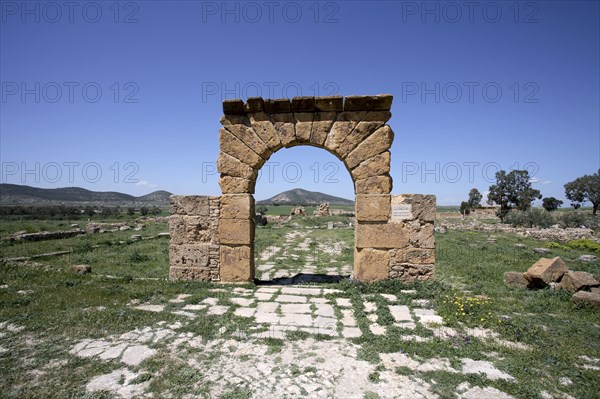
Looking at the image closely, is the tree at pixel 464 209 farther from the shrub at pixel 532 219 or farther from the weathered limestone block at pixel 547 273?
the weathered limestone block at pixel 547 273

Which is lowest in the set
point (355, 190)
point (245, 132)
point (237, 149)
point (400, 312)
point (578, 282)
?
point (400, 312)

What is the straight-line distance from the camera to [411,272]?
287 inches

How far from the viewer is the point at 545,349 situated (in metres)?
4.28

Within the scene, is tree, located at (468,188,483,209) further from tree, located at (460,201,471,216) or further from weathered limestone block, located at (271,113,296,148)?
weathered limestone block, located at (271,113,296,148)

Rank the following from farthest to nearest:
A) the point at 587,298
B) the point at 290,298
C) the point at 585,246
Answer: the point at 585,246, the point at 290,298, the point at 587,298

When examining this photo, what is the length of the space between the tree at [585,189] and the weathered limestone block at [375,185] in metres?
54.9

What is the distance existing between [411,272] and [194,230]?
522 cm

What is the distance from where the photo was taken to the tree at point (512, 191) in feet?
151

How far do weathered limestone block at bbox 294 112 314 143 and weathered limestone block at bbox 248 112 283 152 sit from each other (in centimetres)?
54

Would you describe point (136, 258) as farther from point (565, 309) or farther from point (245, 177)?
point (565, 309)

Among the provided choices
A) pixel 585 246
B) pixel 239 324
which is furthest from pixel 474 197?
pixel 239 324

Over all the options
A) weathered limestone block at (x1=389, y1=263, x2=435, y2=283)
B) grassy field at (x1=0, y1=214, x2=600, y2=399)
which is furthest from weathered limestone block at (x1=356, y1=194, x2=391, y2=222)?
grassy field at (x1=0, y1=214, x2=600, y2=399)

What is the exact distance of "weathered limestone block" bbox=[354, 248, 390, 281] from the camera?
7309 millimetres

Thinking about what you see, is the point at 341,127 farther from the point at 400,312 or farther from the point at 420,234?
the point at 400,312
